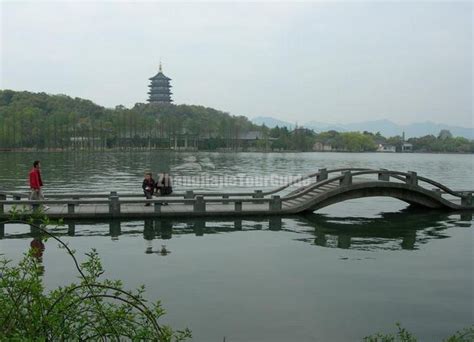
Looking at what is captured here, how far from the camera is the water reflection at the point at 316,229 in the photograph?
1307 cm

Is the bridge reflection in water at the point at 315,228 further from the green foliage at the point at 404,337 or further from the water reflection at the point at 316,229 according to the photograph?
the green foliage at the point at 404,337

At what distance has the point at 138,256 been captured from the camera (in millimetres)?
10891

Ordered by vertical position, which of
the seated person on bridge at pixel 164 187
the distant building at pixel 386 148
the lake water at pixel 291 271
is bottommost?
the lake water at pixel 291 271

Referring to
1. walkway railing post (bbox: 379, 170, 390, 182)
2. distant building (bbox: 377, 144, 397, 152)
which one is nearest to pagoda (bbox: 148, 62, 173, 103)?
distant building (bbox: 377, 144, 397, 152)

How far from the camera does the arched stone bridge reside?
50.0 feet

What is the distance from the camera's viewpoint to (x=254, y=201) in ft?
54.4

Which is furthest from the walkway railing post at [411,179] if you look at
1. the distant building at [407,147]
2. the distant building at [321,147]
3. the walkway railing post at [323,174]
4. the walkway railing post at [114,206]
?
the distant building at [407,147]

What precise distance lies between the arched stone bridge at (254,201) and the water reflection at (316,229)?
0.43m

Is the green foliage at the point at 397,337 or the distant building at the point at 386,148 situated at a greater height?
the distant building at the point at 386,148

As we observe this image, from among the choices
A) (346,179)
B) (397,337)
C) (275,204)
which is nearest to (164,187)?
(275,204)

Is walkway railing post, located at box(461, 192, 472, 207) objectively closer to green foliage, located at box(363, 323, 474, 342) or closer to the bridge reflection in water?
the bridge reflection in water

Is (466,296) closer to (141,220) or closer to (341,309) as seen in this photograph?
(341,309)

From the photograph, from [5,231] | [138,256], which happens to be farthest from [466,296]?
[5,231]

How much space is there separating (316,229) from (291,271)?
505 centimetres
